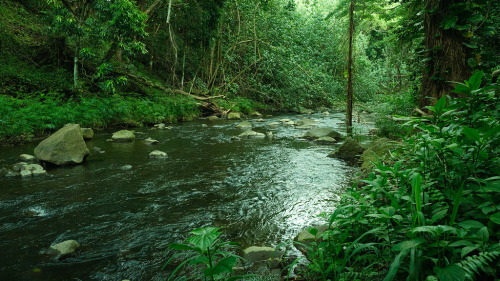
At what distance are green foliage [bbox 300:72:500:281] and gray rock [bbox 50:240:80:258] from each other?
8.11ft

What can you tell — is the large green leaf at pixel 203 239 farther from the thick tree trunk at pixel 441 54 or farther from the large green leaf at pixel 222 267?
the thick tree trunk at pixel 441 54

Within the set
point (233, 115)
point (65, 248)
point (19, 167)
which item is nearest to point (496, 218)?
point (65, 248)

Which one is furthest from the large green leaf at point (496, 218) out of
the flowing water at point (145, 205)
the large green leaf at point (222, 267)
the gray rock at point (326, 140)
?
the gray rock at point (326, 140)

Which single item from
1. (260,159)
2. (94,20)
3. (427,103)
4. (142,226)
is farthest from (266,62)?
(142,226)

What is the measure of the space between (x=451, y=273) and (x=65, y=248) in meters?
3.26

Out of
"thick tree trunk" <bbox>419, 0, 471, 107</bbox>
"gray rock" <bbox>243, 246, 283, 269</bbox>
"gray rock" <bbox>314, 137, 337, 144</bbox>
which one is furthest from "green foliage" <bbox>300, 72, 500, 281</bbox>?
"gray rock" <bbox>314, 137, 337, 144</bbox>

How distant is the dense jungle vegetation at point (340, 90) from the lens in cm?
156

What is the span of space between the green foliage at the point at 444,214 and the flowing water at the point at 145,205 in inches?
31.5

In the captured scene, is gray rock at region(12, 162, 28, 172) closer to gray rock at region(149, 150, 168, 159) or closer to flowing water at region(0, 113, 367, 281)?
flowing water at region(0, 113, 367, 281)

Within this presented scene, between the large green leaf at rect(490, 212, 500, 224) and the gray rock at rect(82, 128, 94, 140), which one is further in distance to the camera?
the gray rock at rect(82, 128, 94, 140)

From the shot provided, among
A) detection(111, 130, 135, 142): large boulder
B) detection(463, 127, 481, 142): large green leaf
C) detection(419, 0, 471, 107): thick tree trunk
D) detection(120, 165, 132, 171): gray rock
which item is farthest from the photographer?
detection(111, 130, 135, 142): large boulder

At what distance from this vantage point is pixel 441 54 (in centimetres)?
387

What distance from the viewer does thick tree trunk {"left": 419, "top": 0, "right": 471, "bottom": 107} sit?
12.4 feet

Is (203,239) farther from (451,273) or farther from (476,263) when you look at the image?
(476,263)
